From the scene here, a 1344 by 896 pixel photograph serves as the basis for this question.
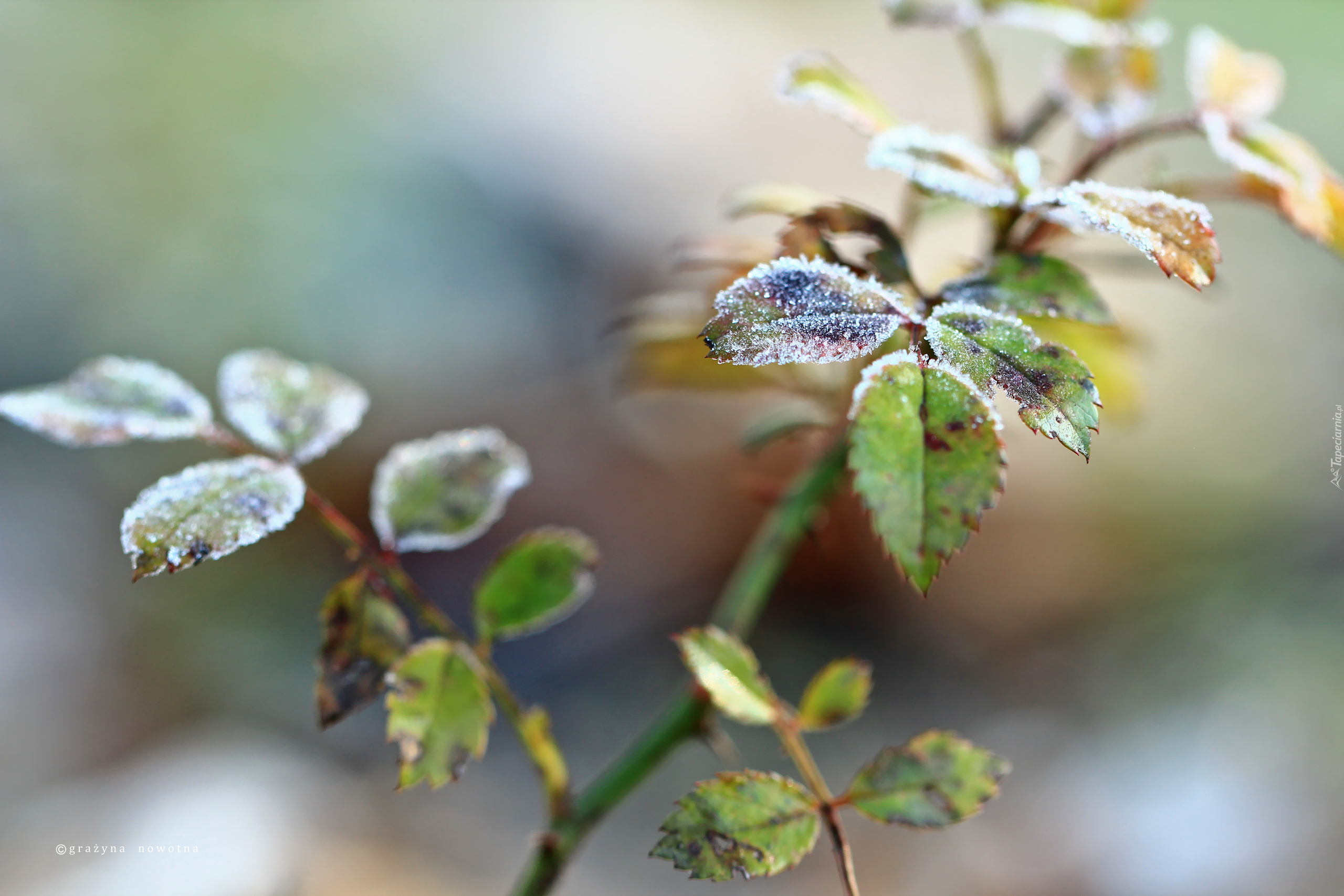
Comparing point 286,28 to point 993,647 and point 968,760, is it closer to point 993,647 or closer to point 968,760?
point 993,647

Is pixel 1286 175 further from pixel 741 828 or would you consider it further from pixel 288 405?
pixel 288 405

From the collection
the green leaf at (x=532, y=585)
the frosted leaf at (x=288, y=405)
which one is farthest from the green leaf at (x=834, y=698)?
the frosted leaf at (x=288, y=405)

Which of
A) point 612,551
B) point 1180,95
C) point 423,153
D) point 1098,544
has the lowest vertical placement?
point 612,551

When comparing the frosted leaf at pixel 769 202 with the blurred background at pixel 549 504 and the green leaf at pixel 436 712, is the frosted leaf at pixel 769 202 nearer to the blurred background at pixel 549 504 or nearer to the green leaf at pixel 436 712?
the blurred background at pixel 549 504

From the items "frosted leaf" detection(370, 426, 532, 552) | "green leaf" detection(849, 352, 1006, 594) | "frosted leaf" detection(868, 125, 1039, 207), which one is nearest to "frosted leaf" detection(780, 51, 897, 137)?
"frosted leaf" detection(868, 125, 1039, 207)

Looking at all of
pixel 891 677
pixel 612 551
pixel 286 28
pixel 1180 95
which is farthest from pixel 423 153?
pixel 1180 95
